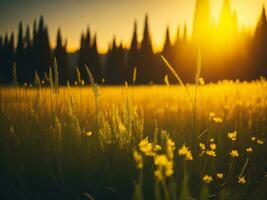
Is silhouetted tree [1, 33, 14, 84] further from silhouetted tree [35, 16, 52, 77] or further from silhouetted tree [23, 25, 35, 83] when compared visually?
silhouetted tree [35, 16, 52, 77]

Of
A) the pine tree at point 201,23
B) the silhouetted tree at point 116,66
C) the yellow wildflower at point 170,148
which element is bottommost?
the yellow wildflower at point 170,148

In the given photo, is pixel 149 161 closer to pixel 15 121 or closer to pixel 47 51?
pixel 15 121

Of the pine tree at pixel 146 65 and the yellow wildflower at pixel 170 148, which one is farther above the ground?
the pine tree at pixel 146 65

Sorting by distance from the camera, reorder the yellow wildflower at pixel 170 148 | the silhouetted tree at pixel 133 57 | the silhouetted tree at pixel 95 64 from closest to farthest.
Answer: the yellow wildflower at pixel 170 148 < the silhouetted tree at pixel 133 57 < the silhouetted tree at pixel 95 64

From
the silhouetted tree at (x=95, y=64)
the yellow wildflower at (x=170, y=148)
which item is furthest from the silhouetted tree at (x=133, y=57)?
the yellow wildflower at (x=170, y=148)

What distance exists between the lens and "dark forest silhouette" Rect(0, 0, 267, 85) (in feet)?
111

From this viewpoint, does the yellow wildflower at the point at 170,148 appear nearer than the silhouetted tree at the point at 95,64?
Yes

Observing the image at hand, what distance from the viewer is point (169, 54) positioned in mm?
43500

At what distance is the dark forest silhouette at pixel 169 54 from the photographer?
3369 centimetres

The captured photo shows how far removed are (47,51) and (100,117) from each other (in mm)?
43353

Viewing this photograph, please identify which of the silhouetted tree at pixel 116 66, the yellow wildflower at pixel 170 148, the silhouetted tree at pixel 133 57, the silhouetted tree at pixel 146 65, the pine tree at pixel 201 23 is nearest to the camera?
the yellow wildflower at pixel 170 148

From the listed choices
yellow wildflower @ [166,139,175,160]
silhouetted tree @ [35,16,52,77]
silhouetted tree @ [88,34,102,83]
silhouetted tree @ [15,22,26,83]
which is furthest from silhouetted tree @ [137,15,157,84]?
yellow wildflower @ [166,139,175,160]

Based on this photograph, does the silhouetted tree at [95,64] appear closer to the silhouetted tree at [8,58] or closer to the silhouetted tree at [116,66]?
the silhouetted tree at [116,66]

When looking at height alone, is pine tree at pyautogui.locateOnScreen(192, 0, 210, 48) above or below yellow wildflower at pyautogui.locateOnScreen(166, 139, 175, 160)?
above
